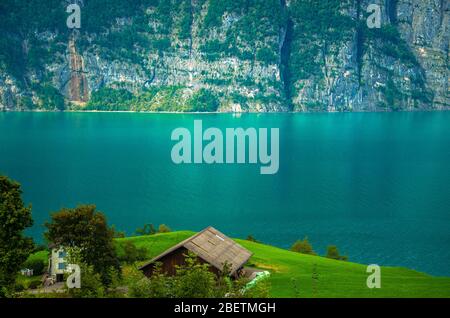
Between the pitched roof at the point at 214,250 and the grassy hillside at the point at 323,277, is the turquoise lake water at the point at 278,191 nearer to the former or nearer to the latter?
the grassy hillside at the point at 323,277

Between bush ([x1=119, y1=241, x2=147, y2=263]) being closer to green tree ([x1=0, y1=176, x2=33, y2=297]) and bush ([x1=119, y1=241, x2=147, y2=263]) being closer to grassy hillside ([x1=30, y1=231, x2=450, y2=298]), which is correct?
grassy hillside ([x1=30, y1=231, x2=450, y2=298])

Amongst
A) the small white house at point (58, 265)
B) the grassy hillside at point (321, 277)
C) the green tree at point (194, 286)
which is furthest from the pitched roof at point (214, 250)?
the green tree at point (194, 286)

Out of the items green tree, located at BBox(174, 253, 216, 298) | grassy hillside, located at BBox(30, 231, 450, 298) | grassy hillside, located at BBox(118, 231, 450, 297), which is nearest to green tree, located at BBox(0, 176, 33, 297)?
grassy hillside, located at BBox(30, 231, 450, 298)

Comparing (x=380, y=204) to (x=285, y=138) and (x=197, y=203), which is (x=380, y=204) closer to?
(x=197, y=203)

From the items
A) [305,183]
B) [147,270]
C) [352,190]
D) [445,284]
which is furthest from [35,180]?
[445,284]

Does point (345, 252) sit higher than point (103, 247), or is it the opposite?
point (103, 247)

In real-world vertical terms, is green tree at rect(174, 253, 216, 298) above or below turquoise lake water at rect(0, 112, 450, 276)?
above
